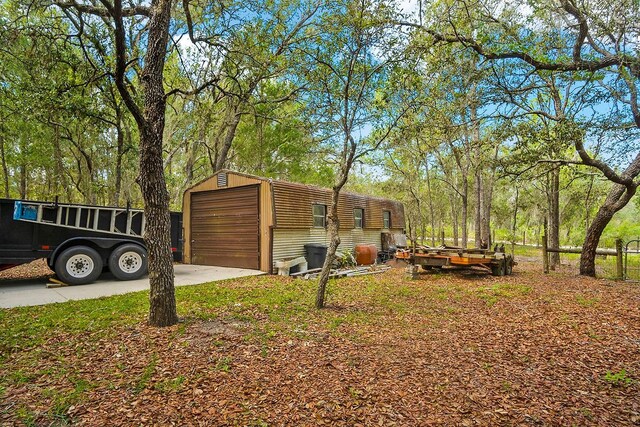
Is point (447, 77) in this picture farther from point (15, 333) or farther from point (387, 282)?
point (15, 333)

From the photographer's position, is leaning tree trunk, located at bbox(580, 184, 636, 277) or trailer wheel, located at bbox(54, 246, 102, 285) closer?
trailer wheel, located at bbox(54, 246, 102, 285)

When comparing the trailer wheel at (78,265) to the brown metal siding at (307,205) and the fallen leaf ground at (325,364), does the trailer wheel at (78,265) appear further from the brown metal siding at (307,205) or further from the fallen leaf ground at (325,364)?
the brown metal siding at (307,205)

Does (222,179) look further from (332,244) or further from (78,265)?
(332,244)

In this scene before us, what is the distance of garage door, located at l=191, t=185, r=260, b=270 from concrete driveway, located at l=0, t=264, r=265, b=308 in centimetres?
120

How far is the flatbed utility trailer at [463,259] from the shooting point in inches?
381

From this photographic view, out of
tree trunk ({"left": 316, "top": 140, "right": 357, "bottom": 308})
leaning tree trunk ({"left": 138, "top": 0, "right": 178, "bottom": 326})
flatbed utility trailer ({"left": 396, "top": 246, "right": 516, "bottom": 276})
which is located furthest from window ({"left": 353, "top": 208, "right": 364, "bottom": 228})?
leaning tree trunk ({"left": 138, "top": 0, "right": 178, "bottom": 326})

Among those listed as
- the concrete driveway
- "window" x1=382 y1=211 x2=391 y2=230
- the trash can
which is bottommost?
the concrete driveway

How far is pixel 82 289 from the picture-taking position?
7316mm

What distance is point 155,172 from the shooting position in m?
4.58

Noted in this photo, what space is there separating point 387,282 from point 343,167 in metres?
4.48

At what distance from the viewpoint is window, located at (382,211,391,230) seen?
1706 cm

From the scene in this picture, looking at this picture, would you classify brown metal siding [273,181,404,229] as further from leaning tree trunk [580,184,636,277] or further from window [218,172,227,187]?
leaning tree trunk [580,184,636,277]

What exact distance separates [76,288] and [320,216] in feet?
26.4

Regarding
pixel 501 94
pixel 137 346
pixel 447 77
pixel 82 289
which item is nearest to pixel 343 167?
pixel 447 77
